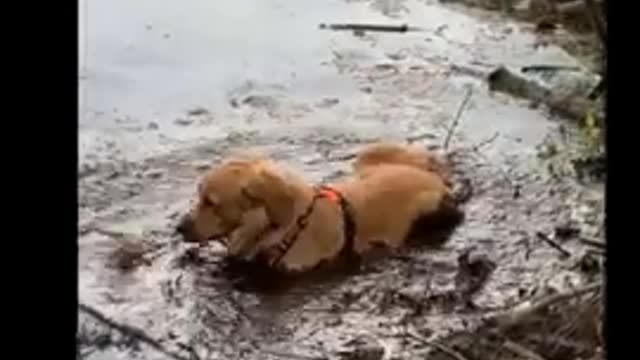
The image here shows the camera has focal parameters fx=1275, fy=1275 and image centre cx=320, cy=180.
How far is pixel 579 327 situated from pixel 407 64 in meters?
3.10

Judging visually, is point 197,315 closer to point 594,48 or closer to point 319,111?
point 319,111

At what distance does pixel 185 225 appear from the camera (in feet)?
12.0

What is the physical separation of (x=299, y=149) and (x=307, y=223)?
0.85 m

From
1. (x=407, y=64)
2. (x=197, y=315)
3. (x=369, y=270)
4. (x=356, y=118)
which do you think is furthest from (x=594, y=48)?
(x=197, y=315)

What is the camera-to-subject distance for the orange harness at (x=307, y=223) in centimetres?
368

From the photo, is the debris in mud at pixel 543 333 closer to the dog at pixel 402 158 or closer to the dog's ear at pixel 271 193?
the dog's ear at pixel 271 193

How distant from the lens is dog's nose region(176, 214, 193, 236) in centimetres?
365

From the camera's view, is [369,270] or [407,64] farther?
[407,64]

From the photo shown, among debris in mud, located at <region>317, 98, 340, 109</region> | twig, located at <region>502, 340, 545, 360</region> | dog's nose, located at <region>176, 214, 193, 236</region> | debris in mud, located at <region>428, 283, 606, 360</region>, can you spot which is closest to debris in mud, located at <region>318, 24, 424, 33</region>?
debris in mud, located at <region>317, 98, 340, 109</region>

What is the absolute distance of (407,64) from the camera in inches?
229

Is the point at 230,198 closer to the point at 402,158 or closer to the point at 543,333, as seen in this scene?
the point at 402,158

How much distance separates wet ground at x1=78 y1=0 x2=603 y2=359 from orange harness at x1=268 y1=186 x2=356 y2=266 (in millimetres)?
149

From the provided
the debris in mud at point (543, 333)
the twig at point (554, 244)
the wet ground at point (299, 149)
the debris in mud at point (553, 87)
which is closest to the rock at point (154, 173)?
the wet ground at point (299, 149)
